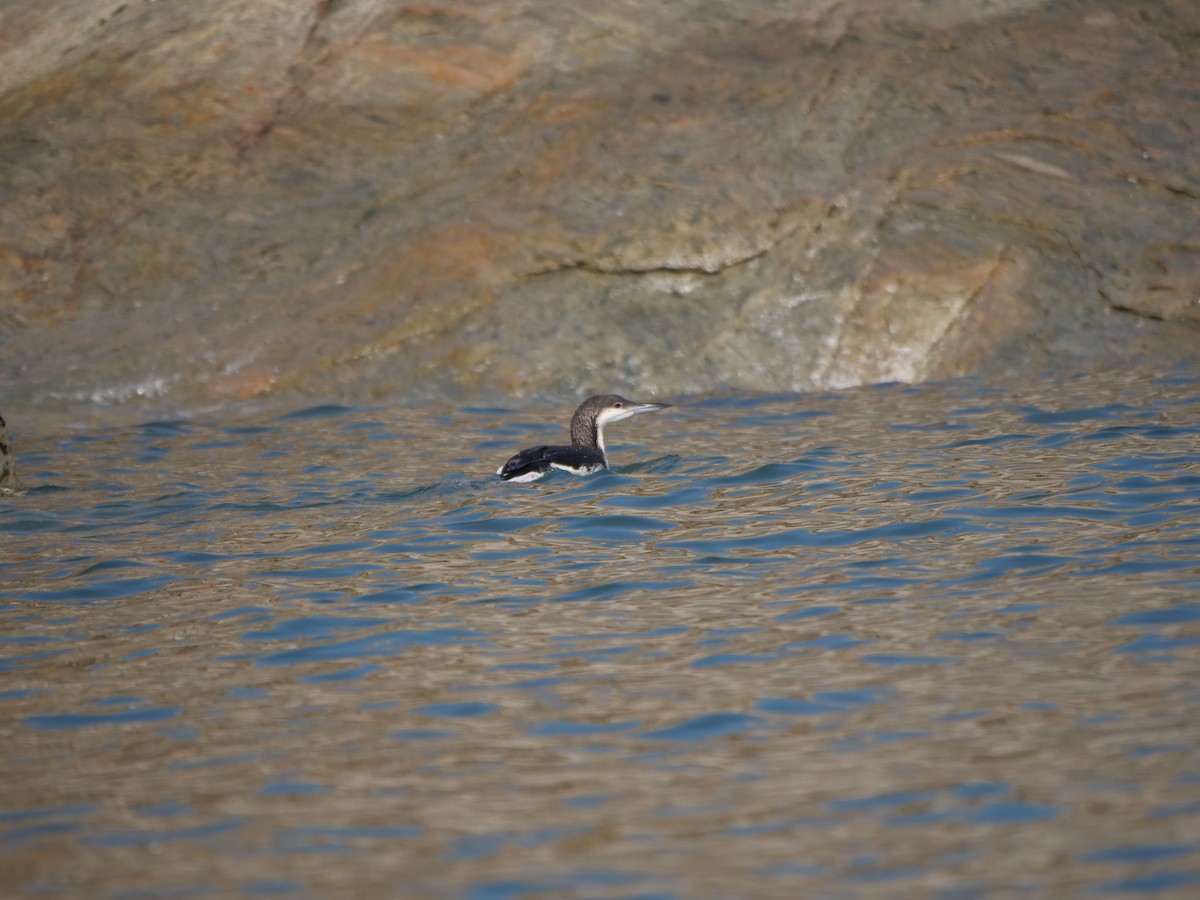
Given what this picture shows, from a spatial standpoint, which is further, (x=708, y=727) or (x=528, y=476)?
(x=528, y=476)

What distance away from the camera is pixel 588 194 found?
Result: 1230cm

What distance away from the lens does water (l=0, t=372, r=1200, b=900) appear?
411 centimetres

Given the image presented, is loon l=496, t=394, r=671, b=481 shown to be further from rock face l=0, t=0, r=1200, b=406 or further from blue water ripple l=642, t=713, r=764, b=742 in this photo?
blue water ripple l=642, t=713, r=764, b=742

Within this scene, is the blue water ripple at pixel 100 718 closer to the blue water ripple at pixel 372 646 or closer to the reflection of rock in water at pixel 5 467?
the blue water ripple at pixel 372 646

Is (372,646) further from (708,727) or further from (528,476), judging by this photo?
(528,476)

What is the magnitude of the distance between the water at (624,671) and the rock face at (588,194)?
2.21 meters

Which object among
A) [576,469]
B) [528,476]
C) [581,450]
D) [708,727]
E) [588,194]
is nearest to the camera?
[708,727]

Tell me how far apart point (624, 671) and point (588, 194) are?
24.0 feet

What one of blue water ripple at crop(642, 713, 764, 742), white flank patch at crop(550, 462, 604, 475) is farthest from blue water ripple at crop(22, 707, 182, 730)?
white flank patch at crop(550, 462, 604, 475)

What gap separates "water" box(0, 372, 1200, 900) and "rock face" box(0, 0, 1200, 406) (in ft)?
7.24

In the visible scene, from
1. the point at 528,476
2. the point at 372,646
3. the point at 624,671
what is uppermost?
the point at 372,646

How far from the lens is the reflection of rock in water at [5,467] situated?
8789 millimetres

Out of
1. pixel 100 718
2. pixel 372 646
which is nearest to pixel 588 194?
pixel 372 646

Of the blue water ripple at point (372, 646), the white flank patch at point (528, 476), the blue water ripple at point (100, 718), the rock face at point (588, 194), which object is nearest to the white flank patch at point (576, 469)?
the white flank patch at point (528, 476)
